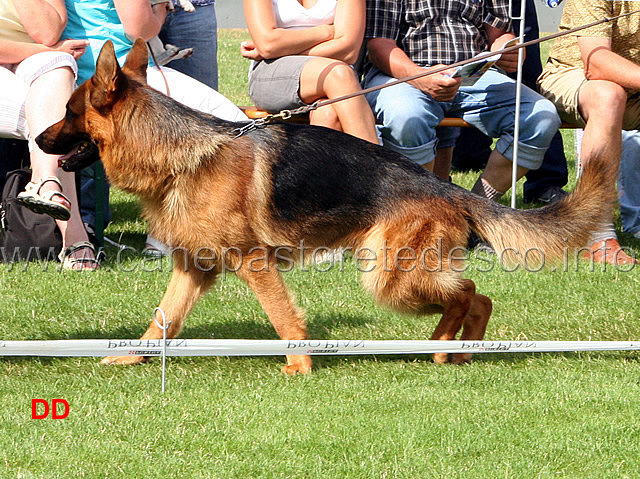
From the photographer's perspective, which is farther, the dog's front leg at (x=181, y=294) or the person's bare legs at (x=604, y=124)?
the person's bare legs at (x=604, y=124)

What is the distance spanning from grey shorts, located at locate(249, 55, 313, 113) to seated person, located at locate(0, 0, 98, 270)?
1191 mm

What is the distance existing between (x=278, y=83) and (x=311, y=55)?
0.30 metres

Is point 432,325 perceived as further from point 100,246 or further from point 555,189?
point 555,189

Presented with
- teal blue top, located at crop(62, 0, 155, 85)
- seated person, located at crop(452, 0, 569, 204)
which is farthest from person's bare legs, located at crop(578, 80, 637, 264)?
teal blue top, located at crop(62, 0, 155, 85)

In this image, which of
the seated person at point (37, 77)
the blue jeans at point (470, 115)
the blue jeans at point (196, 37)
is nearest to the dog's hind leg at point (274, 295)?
the seated person at point (37, 77)

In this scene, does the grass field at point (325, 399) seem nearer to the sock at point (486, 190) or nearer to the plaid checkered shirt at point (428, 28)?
the sock at point (486, 190)

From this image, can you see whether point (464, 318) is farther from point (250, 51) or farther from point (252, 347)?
point (250, 51)

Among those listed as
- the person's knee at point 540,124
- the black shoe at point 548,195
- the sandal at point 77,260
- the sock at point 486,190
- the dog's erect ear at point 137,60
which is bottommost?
the black shoe at point 548,195

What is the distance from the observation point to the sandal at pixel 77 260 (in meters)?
5.65

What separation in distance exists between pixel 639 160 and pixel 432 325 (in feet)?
9.54

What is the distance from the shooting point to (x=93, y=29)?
19.1 ft

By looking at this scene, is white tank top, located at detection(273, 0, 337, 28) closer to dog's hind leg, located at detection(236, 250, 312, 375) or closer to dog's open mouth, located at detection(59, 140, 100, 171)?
dog's open mouth, located at detection(59, 140, 100, 171)

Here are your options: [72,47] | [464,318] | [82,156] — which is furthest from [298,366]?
[72,47]

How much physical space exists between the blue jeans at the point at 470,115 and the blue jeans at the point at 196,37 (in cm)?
147
